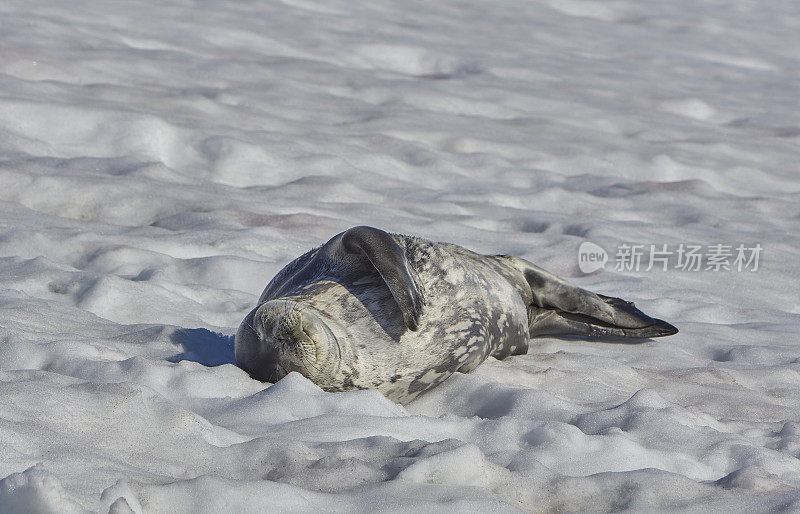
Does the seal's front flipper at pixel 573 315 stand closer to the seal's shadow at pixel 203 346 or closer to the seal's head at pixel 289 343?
the seal's shadow at pixel 203 346

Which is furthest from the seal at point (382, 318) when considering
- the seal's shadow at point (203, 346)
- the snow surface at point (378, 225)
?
the seal's shadow at point (203, 346)

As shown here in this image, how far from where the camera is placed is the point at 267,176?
577cm

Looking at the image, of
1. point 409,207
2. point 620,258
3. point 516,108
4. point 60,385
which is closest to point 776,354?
point 620,258

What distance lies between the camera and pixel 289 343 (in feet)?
8.58

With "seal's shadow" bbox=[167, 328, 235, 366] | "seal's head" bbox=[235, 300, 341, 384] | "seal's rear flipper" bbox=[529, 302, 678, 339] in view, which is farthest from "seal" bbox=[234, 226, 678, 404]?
"seal's rear flipper" bbox=[529, 302, 678, 339]

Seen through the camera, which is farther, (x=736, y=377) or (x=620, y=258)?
(x=620, y=258)

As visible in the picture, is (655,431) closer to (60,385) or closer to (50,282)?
(60,385)

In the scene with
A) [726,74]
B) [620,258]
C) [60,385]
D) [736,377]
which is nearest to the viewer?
[60,385]

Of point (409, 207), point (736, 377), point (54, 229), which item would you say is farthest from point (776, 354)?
point (54, 229)

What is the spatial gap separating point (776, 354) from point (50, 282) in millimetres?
2847

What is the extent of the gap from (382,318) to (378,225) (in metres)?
2.22

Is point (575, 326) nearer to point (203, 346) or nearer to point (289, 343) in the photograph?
point (203, 346)

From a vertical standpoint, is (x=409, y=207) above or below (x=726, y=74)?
below

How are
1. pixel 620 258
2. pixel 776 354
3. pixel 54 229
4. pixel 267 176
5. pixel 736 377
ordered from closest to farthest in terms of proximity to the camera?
pixel 736 377, pixel 776 354, pixel 54 229, pixel 620 258, pixel 267 176
